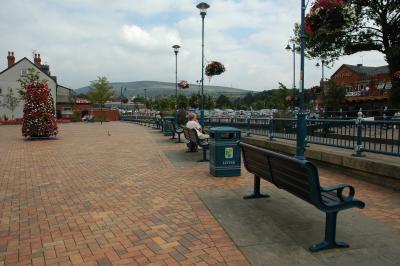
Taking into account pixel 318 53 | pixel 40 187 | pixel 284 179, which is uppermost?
pixel 318 53

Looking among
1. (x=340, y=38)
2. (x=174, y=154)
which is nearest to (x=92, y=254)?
(x=174, y=154)

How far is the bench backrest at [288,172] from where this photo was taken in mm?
3844

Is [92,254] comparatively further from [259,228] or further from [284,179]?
[284,179]

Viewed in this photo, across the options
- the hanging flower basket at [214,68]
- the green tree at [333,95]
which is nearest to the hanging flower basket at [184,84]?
the hanging flower basket at [214,68]

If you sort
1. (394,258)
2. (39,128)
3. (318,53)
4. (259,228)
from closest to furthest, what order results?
(394,258), (259,228), (39,128), (318,53)

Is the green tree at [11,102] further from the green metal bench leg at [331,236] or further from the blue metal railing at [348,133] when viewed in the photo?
the green metal bench leg at [331,236]

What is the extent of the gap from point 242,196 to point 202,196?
683 millimetres

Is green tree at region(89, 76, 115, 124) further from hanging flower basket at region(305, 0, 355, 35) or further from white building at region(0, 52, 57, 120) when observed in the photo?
hanging flower basket at region(305, 0, 355, 35)

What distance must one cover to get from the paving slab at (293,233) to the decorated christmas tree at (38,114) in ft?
49.0

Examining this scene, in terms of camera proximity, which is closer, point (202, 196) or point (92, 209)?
point (92, 209)

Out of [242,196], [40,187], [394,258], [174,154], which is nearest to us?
[394,258]

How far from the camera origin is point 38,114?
18.6 m

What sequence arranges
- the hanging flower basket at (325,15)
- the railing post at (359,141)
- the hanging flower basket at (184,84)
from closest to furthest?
the railing post at (359,141), the hanging flower basket at (325,15), the hanging flower basket at (184,84)

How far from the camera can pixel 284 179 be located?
182 inches
